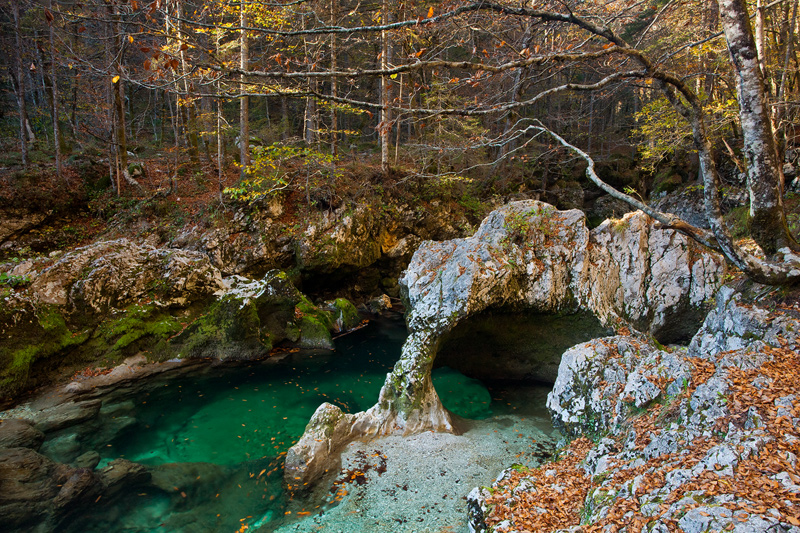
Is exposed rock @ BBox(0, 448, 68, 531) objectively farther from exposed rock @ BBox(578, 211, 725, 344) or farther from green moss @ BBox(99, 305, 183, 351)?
exposed rock @ BBox(578, 211, 725, 344)

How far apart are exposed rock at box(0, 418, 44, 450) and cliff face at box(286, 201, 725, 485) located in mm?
6923

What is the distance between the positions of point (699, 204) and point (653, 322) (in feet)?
37.4

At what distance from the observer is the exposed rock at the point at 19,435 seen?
23.8ft

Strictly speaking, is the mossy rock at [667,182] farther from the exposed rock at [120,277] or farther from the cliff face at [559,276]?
the exposed rock at [120,277]

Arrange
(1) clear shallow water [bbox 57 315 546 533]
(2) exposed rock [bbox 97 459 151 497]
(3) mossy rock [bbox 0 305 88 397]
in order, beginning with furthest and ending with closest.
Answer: (3) mossy rock [bbox 0 305 88 397]
(2) exposed rock [bbox 97 459 151 497]
(1) clear shallow water [bbox 57 315 546 533]

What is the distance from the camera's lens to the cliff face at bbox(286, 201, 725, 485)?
886 centimetres

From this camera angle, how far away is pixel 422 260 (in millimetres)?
9961

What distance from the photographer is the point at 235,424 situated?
30.2 ft

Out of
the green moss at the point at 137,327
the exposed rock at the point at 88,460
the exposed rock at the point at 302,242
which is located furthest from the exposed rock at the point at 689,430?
the exposed rock at the point at 302,242

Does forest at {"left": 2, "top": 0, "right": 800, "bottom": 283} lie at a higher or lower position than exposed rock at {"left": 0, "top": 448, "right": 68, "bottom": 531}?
higher

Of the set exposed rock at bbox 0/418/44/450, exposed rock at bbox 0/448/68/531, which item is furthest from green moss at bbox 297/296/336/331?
exposed rock at bbox 0/448/68/531

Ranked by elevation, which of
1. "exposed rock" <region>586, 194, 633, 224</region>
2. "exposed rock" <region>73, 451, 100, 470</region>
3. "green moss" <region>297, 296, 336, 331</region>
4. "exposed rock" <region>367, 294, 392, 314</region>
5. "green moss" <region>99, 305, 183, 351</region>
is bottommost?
"exposed rock" <region>367, 294, 392, 314</region>

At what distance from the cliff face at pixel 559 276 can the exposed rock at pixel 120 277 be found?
774 centimetres

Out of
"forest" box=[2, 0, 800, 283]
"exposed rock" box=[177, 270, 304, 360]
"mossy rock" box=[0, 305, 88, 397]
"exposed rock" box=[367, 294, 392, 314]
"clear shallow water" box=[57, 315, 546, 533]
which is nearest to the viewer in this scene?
"forest" box=[2, 0, 800, 283]
